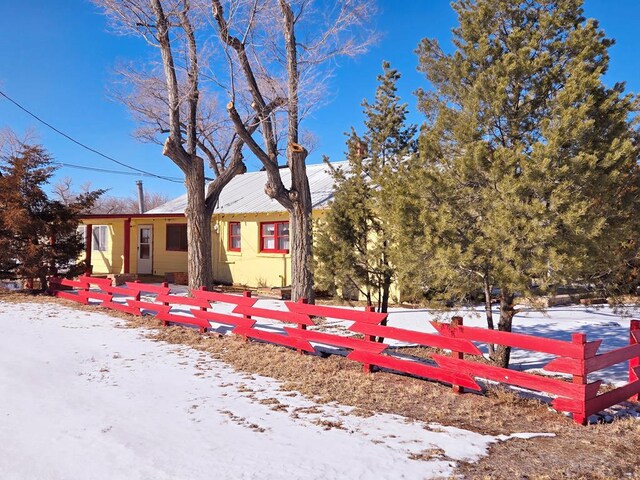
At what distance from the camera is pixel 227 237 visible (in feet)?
65.7

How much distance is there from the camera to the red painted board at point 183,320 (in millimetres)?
9969

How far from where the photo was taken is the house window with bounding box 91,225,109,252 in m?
24.4

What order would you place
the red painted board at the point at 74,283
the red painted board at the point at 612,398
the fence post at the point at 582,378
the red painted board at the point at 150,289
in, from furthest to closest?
the red painted board at the point at 74,283
the red painted board at the point at 150,289
the red painted board at the point at 612,398
the fence post at the point at 582,378

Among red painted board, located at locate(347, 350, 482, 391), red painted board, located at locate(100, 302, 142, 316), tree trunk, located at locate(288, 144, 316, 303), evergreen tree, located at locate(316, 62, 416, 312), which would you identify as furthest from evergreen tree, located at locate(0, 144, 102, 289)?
red painted board, located at locate(347, 350, 482, 391)

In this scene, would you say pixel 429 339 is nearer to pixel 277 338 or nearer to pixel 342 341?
pixel 342 341

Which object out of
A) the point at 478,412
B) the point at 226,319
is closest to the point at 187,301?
the point at 226,319

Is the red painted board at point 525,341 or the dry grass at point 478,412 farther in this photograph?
the red painted board at point 525,341

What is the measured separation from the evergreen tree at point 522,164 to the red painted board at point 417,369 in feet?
3.20

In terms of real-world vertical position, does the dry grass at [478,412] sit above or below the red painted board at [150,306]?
below

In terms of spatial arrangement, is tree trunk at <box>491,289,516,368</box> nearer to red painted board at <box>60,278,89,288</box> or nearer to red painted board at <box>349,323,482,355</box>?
red painted board at <box>349,323,482,355</box>

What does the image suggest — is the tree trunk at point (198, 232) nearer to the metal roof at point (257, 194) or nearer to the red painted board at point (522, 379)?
the metal roof at point (257, 194)

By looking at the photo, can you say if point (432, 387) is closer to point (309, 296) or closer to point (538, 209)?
point (538, 209)

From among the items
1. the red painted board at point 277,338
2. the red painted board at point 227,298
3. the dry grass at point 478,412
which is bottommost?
the dry grass at point 478,412

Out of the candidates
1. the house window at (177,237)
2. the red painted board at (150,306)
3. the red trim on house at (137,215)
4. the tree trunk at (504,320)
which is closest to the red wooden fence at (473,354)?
the tree trunk at (504,320)
